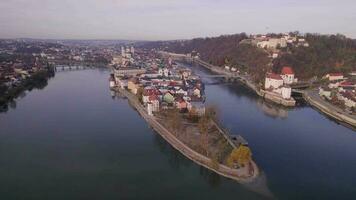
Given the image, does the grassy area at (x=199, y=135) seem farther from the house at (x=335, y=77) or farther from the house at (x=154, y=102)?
the house at (x=335, y=77)

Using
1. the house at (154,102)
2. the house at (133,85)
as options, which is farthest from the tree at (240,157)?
the house at (133,85)

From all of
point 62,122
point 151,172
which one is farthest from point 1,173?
point 62,122

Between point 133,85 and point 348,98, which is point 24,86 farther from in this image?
point 348,98

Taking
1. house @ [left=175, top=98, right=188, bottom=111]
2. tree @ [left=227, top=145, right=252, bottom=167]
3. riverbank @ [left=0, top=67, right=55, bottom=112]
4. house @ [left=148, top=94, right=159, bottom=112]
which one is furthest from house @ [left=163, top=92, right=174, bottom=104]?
riverbank @ [left=0, top=67, right=55, bottom=112]

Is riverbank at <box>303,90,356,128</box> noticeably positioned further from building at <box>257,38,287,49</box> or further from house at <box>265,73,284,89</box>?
building at <box>257,38,287,49</box>

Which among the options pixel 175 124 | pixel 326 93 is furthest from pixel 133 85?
pixel 326 93

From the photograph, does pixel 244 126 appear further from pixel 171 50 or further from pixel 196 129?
pixel 171 50

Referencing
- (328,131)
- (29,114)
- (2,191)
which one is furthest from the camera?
(29,114)
